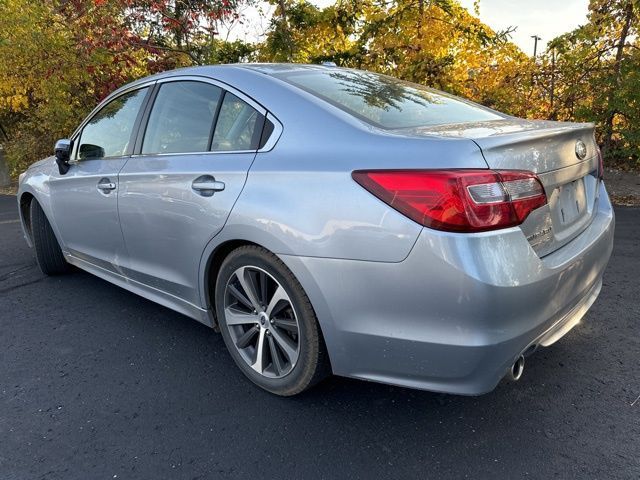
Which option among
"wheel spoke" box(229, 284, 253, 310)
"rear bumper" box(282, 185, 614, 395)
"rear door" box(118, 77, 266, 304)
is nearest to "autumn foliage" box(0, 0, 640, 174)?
"rear door" box(118, 77, 266, 304)

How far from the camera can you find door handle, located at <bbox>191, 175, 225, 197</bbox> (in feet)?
8.14

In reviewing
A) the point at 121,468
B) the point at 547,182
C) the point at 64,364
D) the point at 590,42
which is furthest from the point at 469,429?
the point at 590,42

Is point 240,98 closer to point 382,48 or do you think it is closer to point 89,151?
point 89,151

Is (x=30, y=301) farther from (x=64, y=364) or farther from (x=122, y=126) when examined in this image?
(x=122, y=126)

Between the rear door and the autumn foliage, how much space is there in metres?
4.36

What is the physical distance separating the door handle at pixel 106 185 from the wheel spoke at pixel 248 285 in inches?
48.9

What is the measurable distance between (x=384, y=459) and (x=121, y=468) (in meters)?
1.07

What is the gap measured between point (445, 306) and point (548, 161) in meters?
0.78

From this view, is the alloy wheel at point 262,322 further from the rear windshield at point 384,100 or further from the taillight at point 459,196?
the rear windshield at point 384,100

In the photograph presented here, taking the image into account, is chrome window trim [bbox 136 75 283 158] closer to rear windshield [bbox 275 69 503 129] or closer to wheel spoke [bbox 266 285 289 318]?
rear windshield [bbox 275 69 503 129]

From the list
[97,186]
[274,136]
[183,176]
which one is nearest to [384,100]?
[274,136]

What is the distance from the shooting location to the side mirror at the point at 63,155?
3.81 m

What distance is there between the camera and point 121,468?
2.11m

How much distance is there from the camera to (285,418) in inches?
94.0
